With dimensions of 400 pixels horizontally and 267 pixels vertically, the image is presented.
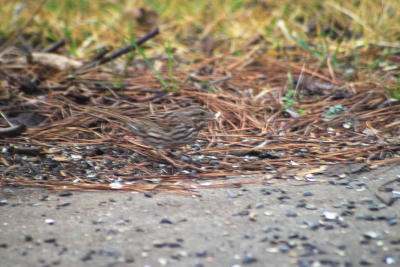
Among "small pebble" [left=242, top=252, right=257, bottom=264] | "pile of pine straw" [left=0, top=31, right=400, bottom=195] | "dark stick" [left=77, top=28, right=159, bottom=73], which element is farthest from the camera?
"dark stick" [left=77, top=28, right=159, bottom=73]

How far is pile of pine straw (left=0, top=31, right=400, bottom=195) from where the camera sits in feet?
13.3

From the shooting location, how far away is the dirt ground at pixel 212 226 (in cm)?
275

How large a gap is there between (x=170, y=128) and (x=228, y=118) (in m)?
0.92

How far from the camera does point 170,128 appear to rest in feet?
14.3

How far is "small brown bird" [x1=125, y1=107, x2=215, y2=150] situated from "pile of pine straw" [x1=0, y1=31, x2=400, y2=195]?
0.16m

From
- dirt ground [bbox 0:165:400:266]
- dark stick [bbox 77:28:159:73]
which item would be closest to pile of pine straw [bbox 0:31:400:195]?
dark stick [bbox 77:28:159:73]

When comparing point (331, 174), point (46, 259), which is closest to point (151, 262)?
point (46, 259)

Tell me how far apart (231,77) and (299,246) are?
3344 millimetres

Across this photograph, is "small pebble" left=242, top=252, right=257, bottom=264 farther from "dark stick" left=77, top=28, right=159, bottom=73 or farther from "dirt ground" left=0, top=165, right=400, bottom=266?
"dark stick" left=77, top=28, right=159, bottom=73

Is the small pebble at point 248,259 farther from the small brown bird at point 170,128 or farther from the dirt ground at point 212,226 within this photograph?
the small brown bird at point 170,128

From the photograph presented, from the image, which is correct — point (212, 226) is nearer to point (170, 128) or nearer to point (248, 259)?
point (248, 259)

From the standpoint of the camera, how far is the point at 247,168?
13.4 ft

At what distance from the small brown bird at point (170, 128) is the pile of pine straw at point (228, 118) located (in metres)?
0.16

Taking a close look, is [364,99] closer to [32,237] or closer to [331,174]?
[331,174]
